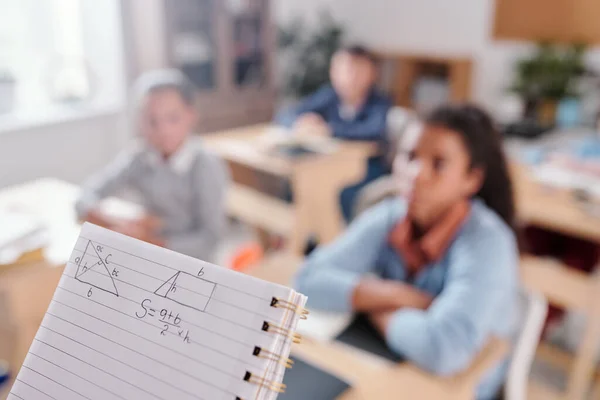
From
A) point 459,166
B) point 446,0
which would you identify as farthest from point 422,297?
point 446,0

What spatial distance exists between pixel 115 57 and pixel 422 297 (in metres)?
2.52

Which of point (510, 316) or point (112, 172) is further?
point (112, 172)

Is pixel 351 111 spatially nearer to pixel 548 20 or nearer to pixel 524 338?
pixel 548 20

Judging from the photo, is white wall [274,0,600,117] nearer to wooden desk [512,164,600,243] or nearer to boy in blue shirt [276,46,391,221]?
boy in blue shirt [276,46,391,221]

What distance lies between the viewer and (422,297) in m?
1.21

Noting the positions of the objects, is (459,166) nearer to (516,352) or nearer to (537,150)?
(516,352)

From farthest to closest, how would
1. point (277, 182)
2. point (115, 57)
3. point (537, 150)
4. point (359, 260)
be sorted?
point (277, 182), point (115, 57), point (537, 150), point (359, 260)

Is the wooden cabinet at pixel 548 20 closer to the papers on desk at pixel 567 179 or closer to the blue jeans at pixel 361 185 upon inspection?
the blue jeans at pixel 361 185

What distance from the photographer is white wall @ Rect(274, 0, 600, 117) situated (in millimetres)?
4160

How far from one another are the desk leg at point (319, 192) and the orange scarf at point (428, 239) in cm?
123

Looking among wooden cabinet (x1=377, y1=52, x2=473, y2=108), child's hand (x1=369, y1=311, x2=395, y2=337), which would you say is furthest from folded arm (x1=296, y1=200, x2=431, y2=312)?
wooden cabinet (x1=377, y1=52, x2=473, y2=108)

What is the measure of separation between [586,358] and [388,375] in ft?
4.20

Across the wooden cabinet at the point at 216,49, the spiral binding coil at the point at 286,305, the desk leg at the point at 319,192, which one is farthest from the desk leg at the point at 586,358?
the wooden cabinet at the point at 216,49

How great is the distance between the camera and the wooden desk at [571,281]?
1.90 meters
